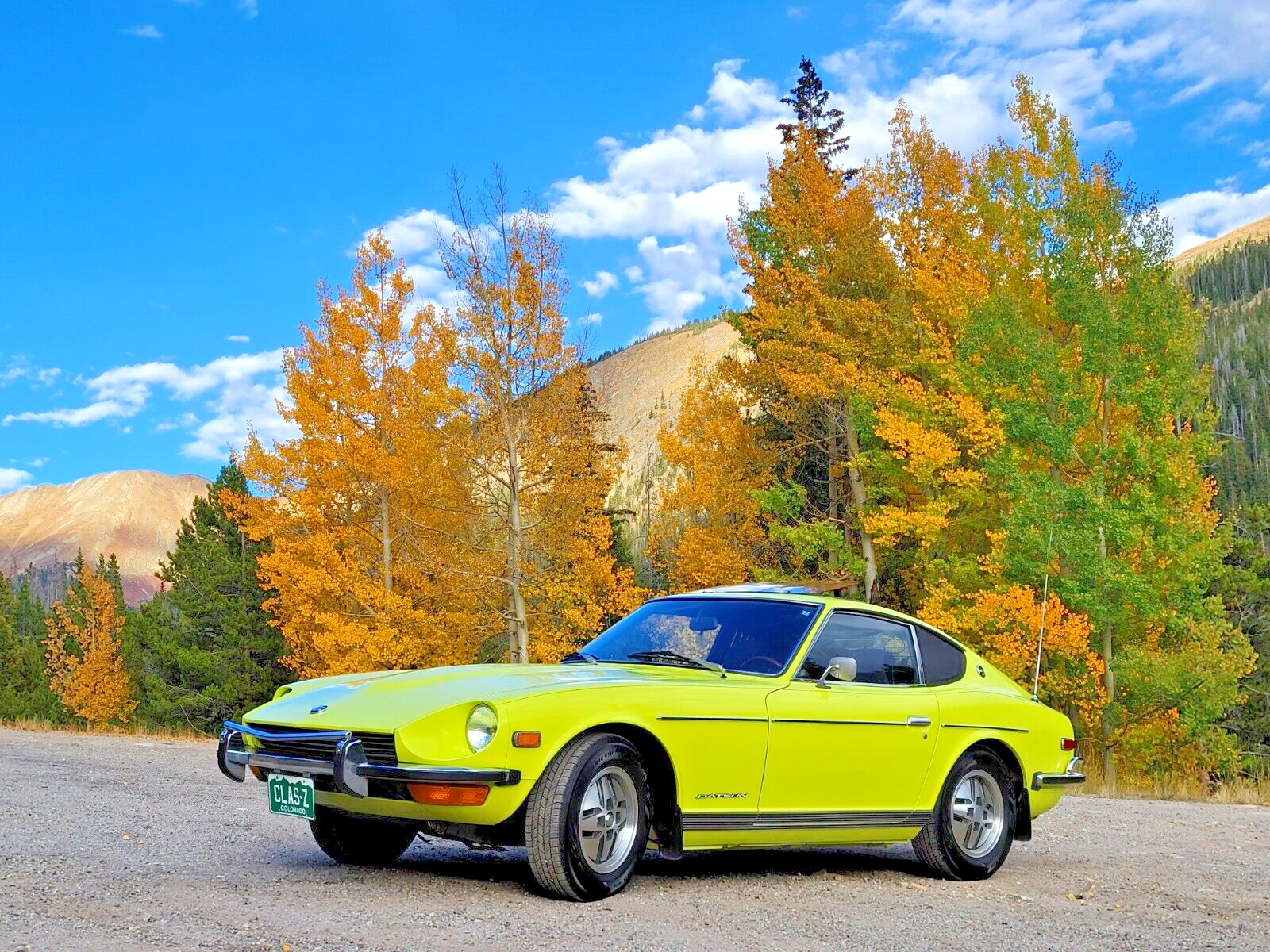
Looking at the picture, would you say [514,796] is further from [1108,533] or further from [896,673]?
[1108,533]

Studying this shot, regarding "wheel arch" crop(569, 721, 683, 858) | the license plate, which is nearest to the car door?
"wheel arch" crop(569, 721, 683, 858)

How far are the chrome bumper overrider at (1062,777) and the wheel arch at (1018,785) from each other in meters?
0.09

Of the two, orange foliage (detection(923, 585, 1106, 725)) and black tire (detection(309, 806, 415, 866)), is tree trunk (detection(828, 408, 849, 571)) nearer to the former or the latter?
orange foliage (detection(923, 585, 1106, 725))

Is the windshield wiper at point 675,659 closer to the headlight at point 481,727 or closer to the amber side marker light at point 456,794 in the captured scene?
the headlight at point 481,727

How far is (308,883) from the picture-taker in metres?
5.63

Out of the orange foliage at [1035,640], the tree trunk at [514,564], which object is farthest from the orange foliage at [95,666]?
the orange foliage at [1035,640]

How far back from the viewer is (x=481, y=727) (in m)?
5.18

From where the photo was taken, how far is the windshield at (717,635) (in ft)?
21.5

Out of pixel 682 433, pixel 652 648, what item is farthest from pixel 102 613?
pixel 652 648

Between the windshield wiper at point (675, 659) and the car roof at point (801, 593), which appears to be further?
the car roof at point (801, 593)

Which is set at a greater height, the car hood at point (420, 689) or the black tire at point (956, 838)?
the car hood at point (420, 689)

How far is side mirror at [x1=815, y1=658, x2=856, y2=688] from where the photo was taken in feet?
20.9

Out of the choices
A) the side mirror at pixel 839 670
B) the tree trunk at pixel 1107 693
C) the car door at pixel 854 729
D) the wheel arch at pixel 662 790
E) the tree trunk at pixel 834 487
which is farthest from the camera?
the tree trunk at pixel 834 487

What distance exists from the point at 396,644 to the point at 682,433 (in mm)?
8407
